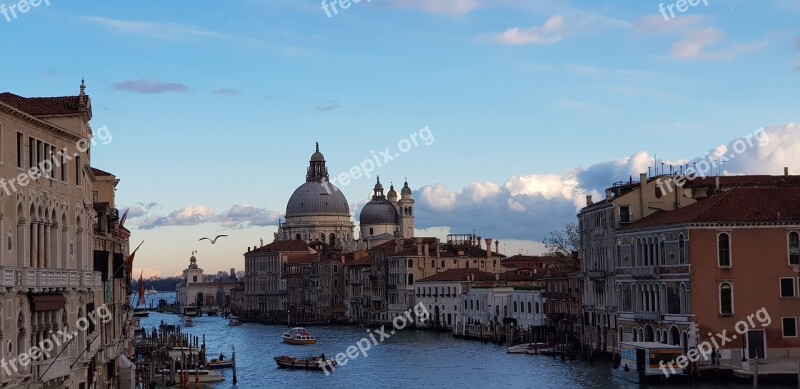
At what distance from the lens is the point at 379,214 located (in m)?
115

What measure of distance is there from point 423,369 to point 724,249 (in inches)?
510

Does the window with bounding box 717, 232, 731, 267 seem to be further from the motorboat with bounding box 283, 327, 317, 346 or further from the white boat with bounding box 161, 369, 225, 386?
the motorboat with bounding box 283, 327, 317, 346

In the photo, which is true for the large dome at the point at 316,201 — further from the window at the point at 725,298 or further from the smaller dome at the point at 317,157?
the window at the point at 725,298

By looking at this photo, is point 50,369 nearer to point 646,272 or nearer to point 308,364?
point 646,272

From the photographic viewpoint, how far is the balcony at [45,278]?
57.4ft

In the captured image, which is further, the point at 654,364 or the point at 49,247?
the point at 654,364

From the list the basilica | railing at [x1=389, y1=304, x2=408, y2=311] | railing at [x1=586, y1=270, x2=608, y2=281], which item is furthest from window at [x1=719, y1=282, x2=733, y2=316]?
the basilica

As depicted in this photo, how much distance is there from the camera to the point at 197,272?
151m

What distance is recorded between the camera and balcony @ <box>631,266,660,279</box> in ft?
121

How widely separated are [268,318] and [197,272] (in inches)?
1970

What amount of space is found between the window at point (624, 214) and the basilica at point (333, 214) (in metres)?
71.7

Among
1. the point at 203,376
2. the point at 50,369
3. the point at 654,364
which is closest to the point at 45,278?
the point at 50,369

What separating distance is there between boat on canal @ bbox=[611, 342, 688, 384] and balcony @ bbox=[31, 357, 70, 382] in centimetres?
1780

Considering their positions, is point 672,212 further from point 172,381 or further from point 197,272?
point 197,272
